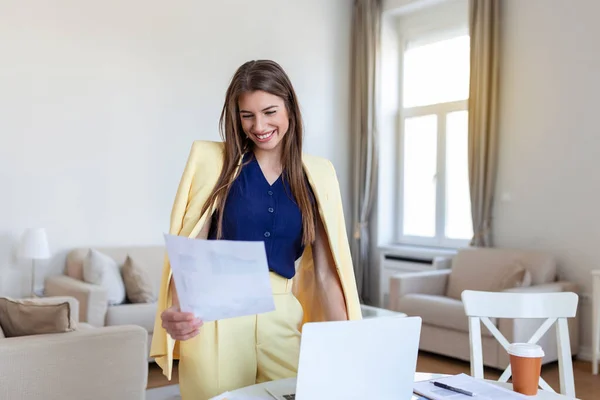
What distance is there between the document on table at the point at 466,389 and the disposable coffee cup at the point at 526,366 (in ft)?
0.09

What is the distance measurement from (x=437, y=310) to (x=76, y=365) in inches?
112

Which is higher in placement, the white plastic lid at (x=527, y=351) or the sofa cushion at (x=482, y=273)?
the white plastic lid at (x=527, y=351)

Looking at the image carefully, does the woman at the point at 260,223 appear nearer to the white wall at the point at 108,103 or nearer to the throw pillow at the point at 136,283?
the throw pillow at the point at 136,283

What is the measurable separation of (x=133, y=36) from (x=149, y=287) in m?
2.14

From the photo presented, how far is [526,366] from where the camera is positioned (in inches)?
52.5

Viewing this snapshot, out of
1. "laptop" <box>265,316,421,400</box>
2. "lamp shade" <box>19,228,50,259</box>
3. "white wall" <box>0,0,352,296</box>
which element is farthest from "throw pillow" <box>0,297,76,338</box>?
"white wall" <box>0,0,352,296</box>

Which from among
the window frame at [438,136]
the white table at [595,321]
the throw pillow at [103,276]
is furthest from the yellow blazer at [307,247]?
the window frame at [438,136]

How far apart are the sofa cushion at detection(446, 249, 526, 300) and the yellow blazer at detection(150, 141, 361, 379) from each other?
10.8ft

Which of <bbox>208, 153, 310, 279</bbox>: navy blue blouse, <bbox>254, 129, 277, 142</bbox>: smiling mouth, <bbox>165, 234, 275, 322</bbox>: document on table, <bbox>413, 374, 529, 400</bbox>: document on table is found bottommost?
<bbox>413, 374, 529, 400</bbox>: document on table

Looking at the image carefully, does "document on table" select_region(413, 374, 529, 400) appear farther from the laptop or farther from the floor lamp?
the floor lamp

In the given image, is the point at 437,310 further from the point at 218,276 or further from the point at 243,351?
the point at 218,276

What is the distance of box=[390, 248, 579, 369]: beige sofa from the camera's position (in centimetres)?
405

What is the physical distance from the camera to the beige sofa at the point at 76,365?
225 centimetres

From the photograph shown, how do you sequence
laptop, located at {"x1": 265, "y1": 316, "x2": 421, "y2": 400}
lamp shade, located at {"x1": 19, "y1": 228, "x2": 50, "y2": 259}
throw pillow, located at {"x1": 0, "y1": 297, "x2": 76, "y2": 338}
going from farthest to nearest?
lamp shade, located at {"x1": 19, "y1": 228, "x2": 50, "y2": 259}, throw pillow, located at {"x1": 0, "y1": 297, "x2": 76, "y2": 338}, laptop, located at {"x1": 265, "y1": 316, "x2": 421, "y2": 400}
